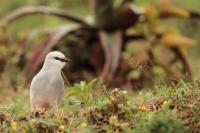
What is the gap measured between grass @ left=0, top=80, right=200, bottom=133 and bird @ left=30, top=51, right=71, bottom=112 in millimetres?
152

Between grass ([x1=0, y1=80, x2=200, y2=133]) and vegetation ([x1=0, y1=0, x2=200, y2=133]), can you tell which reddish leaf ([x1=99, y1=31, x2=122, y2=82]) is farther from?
grass ([x1=0, y1=80, x2=200, y2=133])

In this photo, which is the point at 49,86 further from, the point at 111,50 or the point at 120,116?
the point at 111,50

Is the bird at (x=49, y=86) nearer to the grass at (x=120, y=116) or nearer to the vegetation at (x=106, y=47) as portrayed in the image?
the grass at (x=120, y=116)

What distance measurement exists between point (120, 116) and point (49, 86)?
2.39 feet

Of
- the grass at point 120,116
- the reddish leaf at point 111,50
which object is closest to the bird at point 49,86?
the grass at point 120,116

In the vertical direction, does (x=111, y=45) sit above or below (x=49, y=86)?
above

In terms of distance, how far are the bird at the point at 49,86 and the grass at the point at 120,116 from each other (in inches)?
6.0

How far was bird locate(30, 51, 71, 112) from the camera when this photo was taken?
6469 millimetres

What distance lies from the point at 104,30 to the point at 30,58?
1.11 meters

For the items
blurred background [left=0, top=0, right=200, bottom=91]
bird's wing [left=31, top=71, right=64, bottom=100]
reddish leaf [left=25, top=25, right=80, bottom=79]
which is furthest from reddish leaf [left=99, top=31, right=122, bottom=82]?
bird's wing [left=31, top=71, right=64, bottom=100]

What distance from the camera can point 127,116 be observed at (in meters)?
6.05

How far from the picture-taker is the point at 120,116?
6109 millimetres

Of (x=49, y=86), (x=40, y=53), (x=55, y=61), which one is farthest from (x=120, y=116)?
(x=40, y=53)

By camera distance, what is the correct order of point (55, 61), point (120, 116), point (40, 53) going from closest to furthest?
point (120, 116), point (55, 61), point (40, 53)
